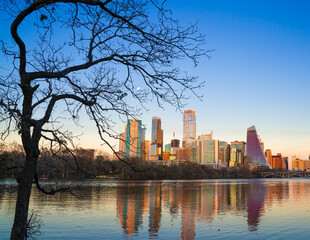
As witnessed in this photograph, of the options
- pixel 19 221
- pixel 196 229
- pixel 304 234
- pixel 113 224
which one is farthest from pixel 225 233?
pixel 19 221

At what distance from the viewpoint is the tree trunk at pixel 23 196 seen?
17.0ft

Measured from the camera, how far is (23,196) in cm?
523

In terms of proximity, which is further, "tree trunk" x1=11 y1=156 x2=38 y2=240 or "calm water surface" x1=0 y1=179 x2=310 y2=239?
"calm water surface" x1=0 y1=179 x2=310 y2=239

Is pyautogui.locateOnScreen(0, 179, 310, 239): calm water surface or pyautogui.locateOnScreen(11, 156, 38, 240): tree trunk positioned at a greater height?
pyautogui.locateOnScreen(11, 156, 38, 240): tree trunk

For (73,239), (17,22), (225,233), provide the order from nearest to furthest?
(17,22) < (73,239) < (225,233)

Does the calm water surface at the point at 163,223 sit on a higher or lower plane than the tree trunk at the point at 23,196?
lower

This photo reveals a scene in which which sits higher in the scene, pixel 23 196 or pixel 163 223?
pixel 23 196

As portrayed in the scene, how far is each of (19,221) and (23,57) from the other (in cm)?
272

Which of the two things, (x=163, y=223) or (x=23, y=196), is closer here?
(x=23, y=196)

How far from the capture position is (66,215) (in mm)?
22391

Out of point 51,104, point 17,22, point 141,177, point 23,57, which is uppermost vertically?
point 17,22

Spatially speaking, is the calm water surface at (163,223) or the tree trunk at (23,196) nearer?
the tree trunk at (23,196)

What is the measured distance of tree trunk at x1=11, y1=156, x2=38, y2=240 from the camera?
5.19m

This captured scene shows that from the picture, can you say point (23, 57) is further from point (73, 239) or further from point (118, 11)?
point (73, 239)
